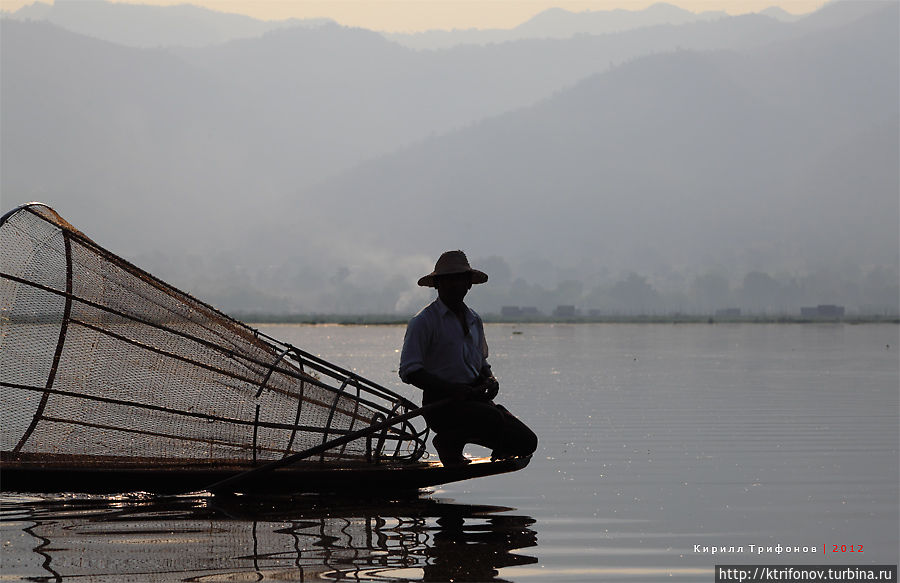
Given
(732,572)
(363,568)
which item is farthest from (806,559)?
(363,568)

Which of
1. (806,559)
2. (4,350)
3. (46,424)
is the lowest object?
(806,559)

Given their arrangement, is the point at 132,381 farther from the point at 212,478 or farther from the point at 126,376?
the point at 212,478

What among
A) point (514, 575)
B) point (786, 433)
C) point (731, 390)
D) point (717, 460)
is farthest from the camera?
point (731, 390)

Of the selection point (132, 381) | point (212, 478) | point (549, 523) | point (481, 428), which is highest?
point (132, 381)

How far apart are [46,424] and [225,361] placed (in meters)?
1.90

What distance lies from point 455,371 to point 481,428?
631 mm

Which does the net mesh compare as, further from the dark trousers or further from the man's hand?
the man's hand

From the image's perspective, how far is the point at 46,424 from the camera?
12.4 m

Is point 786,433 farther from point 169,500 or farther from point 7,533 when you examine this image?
point 7,533

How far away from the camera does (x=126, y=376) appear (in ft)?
40.3

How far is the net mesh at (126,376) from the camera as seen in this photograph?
39.9 feet

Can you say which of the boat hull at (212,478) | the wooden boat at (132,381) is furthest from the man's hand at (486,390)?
the wooden boat at (132,381)

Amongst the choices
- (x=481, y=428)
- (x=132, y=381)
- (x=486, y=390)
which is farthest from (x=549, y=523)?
(x=132, y=381)

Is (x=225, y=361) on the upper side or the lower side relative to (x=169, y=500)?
upper
